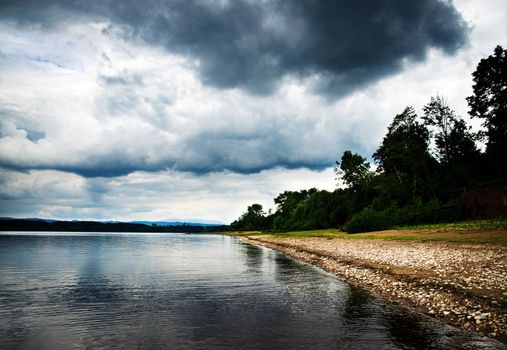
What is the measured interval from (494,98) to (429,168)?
1070 inches

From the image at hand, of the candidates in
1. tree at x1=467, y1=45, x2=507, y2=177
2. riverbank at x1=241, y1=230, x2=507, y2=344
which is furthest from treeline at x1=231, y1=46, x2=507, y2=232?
riverbank at x1=241, y1=230, x2=507, y2=344

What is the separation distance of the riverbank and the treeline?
113 ft

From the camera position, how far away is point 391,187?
84938 mm

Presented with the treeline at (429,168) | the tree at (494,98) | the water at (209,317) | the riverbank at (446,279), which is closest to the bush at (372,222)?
the treeline at (429,168)

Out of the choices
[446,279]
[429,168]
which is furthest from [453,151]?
[446,279]

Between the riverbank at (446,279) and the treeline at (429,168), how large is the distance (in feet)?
113

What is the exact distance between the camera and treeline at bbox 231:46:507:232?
205ft

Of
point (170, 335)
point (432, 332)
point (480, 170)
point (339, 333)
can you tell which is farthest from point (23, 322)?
point (480, 170)

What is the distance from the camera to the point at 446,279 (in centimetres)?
1958

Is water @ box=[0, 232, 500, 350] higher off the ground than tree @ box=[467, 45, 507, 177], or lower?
lower

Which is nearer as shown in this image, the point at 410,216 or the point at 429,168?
the point at 410,216

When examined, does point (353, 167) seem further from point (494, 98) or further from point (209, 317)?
point (209, 317)

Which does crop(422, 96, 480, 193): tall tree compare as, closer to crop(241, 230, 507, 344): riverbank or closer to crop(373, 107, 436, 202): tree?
crop(373, 107, 436, 202): tree

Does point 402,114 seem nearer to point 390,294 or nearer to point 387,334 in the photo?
point 390,294
